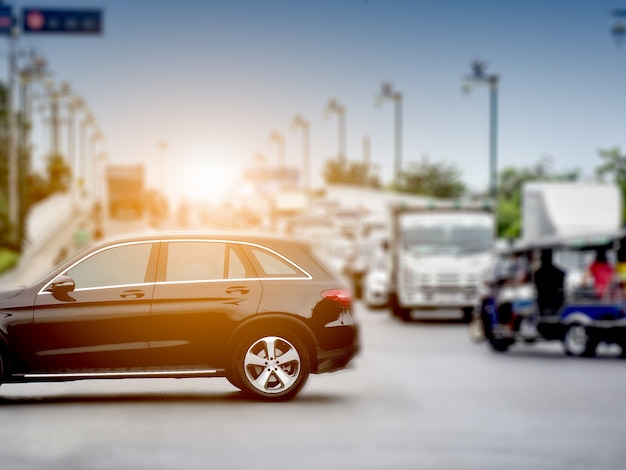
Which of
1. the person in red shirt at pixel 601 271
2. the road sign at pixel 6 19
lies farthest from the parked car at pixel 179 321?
the person in red shirt at pixel 601 271

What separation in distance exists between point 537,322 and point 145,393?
15558 centimetres

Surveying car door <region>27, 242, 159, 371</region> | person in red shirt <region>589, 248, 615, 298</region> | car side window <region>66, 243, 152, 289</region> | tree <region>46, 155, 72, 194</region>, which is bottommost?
person in red shirt <region>589, 248, 615, 298</region>

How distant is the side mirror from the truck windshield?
167239 mm

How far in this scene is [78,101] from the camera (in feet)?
67.8

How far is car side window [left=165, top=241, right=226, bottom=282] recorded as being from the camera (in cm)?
713

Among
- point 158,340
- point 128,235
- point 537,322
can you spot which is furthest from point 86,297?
point 537,322

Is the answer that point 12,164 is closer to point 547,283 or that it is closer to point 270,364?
point 270,364

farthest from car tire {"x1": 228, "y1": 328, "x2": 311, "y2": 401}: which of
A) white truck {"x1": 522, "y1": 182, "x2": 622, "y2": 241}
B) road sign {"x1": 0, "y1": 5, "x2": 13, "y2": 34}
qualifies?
white truck {"x1": 522, "y1": 182, "x2": 622, "y2": 241}

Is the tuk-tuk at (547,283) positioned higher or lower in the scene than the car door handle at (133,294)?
lower

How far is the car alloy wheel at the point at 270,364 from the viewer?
701cm

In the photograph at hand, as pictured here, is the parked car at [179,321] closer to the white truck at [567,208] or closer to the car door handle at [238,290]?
the car door handle at [238,290]

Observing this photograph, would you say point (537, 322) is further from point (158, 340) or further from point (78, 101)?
point (158, 340)

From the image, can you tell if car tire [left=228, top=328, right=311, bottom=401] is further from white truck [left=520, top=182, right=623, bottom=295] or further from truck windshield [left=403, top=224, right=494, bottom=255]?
white truck [left=520, top=182, right=623, bottom=295]

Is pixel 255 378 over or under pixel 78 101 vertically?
under
